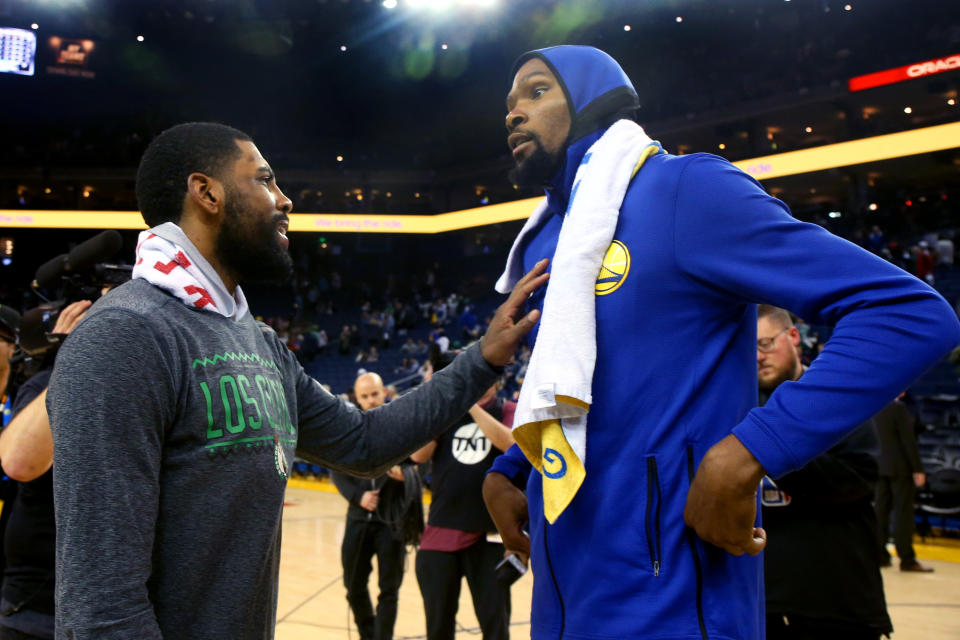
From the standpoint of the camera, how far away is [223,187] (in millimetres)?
1595

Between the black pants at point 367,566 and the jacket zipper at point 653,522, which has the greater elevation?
the jacket zipper at point 653,522

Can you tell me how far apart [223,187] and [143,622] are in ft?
2.91

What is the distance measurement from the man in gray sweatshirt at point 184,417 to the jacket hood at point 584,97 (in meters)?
0.24

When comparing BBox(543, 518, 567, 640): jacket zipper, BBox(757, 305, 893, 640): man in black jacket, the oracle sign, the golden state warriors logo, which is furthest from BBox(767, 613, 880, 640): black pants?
the oracle sign

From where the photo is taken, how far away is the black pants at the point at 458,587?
398cm

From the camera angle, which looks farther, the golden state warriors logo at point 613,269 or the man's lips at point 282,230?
the man's lips at point 282,230

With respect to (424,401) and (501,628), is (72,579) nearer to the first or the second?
(424,401)

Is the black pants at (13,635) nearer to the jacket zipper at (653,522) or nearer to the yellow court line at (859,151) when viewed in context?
the jacket zipper at (653,522)

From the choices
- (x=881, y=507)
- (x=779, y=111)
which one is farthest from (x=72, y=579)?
(x=779, y=111)

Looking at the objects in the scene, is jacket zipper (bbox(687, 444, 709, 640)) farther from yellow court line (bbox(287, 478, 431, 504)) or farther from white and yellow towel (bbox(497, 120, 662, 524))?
yellow court line (bbox(287, 478, 431, 504))

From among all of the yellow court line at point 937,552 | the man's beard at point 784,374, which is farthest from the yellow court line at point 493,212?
the man's beard at point 784,374

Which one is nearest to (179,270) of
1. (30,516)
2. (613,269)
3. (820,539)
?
(613,269)

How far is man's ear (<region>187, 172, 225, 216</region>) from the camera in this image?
1573mm

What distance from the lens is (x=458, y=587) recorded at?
4168mm
